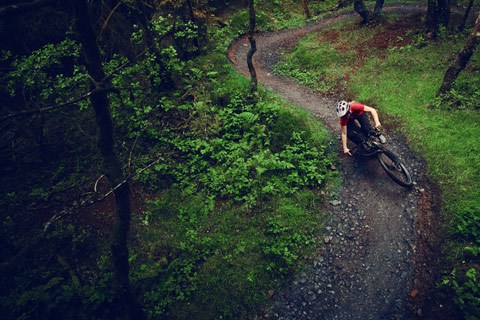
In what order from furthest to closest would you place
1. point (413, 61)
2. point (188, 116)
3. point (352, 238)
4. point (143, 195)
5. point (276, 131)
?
point (413, 61) < point (188, 116) < point (276, 131) < point (143, 195) < point (352, 238)

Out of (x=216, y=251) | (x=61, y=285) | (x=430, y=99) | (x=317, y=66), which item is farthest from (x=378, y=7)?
(x=61, y=285)

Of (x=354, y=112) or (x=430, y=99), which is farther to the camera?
(x=430, y=99)

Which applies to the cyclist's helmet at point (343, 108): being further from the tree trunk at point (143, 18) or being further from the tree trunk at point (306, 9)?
the tree trunk at point (306, 9)

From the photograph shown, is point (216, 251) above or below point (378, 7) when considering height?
below

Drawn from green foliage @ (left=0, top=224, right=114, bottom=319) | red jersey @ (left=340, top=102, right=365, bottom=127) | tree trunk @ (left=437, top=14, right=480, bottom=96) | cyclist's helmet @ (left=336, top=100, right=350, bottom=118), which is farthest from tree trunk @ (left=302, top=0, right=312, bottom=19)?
green foliage @ (left=0, top=224, right=114, bottom=319)

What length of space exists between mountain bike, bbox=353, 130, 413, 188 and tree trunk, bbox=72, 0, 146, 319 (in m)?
7.11

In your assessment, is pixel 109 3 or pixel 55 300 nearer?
pixel 55 300

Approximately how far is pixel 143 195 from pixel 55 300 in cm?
395

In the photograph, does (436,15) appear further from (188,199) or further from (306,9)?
(188,199)

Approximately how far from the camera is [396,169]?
334 inches

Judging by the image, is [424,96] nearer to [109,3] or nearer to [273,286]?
[273,286]

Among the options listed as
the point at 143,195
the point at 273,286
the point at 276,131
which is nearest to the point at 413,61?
the point at 276,131

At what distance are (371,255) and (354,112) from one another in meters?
4.02

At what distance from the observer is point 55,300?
6957mm
